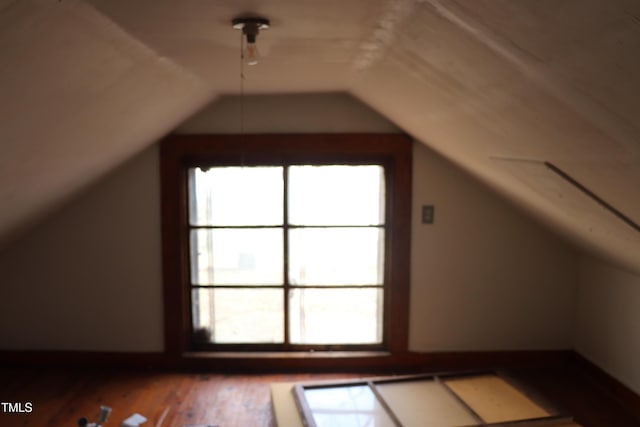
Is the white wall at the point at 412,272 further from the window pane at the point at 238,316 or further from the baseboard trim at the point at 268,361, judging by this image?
the window pane at the point at 238,316

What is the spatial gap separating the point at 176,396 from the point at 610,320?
281 centimetres

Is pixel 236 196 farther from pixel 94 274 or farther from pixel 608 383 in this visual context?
pixel 608 383

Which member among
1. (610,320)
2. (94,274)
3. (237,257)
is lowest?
(610,320)

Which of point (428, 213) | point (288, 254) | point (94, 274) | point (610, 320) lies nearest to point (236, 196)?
point (288, 254)

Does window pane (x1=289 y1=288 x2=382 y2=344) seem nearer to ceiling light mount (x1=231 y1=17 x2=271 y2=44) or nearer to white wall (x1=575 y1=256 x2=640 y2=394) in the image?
white wall (x1=575 y1=256 x2=640 y2=394)

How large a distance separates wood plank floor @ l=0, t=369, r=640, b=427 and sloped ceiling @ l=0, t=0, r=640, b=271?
3.01 feet

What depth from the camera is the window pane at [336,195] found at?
3648 mm

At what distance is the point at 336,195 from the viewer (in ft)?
12.1

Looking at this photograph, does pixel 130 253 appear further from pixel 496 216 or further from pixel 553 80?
→ pixel 553 80

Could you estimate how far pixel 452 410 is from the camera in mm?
2945

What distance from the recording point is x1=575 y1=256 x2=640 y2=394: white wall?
10.4ft

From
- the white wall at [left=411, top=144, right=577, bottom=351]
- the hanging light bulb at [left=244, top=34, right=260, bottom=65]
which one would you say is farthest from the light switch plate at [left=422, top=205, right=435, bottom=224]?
the hanging light bulb at [left=244, top=34, right=260, bottom=65]

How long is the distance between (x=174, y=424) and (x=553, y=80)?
8.83 ft

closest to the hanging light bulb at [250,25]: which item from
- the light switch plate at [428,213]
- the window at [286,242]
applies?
the window at [286,242]
